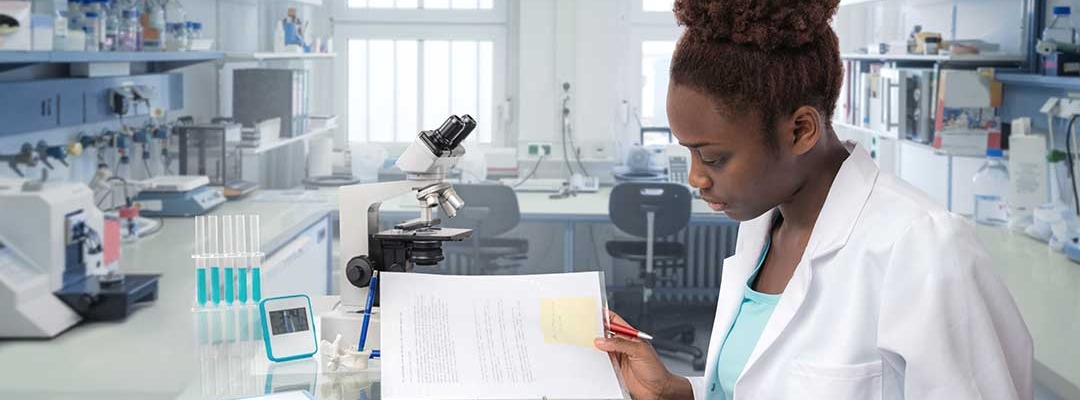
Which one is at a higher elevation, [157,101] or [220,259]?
[157,101]

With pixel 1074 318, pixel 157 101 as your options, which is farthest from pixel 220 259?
pixel 157 101

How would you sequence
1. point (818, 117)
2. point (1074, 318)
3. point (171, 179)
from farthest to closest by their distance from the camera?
point (171, 179) < point (1074, 318) < point (818, 117)

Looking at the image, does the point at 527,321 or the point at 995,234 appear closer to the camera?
the point at 527,321

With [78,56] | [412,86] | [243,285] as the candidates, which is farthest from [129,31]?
[412,86]

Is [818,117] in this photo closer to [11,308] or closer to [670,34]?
[11,308]

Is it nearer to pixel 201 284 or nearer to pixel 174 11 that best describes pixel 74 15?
pixel 174 11

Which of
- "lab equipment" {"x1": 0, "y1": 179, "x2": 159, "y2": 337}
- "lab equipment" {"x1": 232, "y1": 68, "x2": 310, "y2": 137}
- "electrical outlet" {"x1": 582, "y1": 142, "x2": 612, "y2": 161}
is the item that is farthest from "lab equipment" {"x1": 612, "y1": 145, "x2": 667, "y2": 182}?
"lab equipment" {"x1": 0, "y1": 179, "x2": 159, "y2": 337}

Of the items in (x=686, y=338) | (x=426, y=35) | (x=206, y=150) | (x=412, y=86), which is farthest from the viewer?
(x=412, y=86)

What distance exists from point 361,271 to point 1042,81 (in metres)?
2.36

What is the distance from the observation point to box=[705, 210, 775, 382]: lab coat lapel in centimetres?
138

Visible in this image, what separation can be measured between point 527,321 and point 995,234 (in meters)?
2.41

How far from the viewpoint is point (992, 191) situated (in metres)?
3.55

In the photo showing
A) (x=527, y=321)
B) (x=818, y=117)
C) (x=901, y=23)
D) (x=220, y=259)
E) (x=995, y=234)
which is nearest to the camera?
(x=818, y=117)

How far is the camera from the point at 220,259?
171 centimetres
